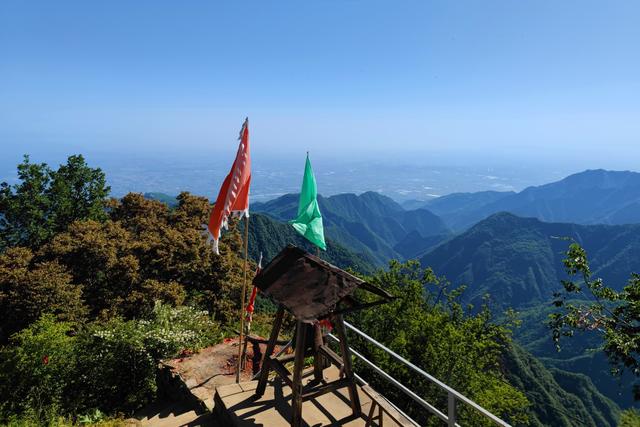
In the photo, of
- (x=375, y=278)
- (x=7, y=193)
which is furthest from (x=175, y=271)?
(x=7, y=193)

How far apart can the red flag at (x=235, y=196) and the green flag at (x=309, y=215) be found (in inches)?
50.0

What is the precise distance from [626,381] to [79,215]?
153 m

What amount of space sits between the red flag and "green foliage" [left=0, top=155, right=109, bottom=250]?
29.9m

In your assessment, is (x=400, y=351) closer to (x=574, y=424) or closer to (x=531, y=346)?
(x=574, y=424)

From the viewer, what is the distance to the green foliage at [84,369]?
9.44 meters

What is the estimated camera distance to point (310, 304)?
5.42m

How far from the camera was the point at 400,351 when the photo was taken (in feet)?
63.6

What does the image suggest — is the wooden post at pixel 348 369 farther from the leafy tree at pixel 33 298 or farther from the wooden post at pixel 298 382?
the leafy tree at pixel 33 298

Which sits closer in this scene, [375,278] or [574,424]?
[375,278]

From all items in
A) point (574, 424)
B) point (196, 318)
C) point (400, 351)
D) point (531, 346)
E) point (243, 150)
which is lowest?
point (531, 346)

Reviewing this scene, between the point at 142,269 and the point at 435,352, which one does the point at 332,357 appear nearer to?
the point at 435,352

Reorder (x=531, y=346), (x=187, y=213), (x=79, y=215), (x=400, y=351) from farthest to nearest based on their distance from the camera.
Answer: (x=531, y=346), (x=79, y=215), (x=187, y=213), (x=400, y=351)

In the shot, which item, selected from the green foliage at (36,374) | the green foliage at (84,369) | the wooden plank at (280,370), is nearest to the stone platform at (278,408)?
the wooden plank at (280,370)

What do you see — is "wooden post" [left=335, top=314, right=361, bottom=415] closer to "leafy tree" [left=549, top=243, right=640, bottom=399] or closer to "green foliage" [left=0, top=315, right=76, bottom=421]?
"leafy tree" [left=549, top=243, right=640, bottom=399]
